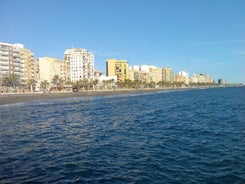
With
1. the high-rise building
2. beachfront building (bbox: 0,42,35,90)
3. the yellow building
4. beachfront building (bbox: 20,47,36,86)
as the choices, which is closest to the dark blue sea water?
beachfront building (bbox: 0,42,35,90)

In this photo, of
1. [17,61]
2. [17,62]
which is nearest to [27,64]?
[17,62]

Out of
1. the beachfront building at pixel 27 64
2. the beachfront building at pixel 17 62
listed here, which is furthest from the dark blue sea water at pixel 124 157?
the beachfront building at pixel 27 64

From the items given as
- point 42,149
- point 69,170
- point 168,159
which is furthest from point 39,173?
point 168,159

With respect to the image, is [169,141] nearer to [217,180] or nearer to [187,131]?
[187,131]

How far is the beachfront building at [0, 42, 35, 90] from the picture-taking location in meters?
162

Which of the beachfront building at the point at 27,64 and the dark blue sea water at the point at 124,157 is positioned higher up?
the beachfront building at the point at 27,64

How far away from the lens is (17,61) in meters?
171

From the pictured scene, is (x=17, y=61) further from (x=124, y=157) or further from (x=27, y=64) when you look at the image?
(x=124, y=157)

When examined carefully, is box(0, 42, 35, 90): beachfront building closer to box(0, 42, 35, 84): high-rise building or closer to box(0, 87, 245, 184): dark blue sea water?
box(0, 42, 35, 84): high-rise building

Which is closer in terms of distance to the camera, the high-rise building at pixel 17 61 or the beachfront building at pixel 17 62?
the beachfront building at pixel 17 62

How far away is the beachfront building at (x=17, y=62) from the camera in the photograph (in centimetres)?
16162

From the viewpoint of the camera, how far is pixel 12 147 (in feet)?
61.2

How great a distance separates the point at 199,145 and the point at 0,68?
16057 centimetres

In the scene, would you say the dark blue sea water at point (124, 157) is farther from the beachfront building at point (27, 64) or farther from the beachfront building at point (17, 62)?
the beachfront building at point (27, 64)
